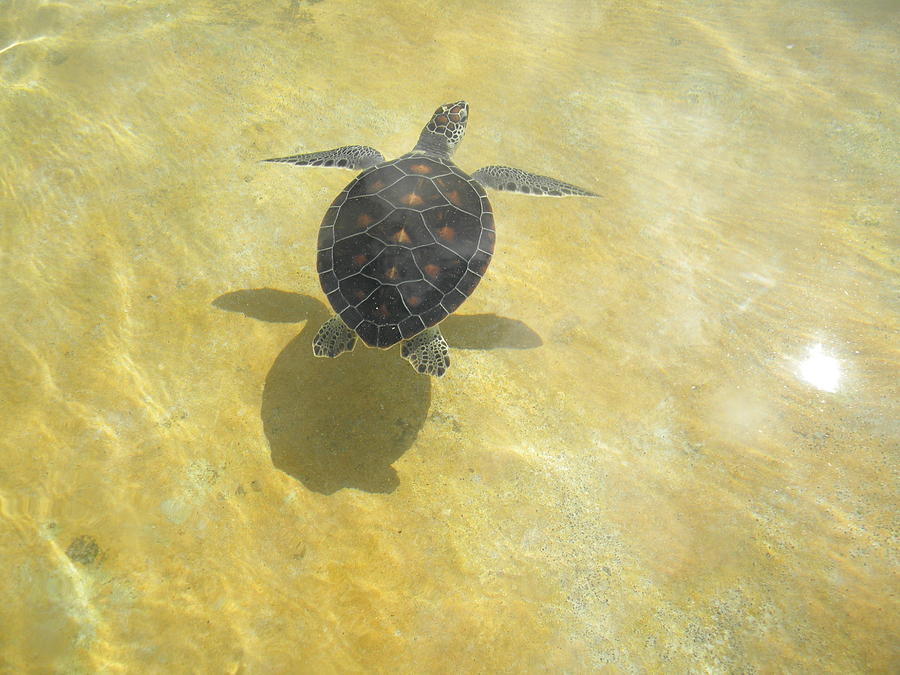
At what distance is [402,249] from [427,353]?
628 millimetres

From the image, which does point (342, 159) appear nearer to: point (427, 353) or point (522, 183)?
point (522, 183)

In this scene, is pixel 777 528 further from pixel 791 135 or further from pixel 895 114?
pixel 895 114

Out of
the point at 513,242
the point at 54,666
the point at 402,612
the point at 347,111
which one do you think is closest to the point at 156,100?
the point at 347,111

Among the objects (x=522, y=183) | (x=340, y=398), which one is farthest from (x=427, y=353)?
(x=522, y=183)

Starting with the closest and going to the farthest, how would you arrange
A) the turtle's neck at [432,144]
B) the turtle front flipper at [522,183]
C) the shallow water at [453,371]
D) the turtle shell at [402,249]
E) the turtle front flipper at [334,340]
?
the shallow water at [453,371]
the turtle shell at [402,249]
the turtle front flipper at [334,340]
the turtle front flipper at [522,183]
the turtle's neck at [432,144]

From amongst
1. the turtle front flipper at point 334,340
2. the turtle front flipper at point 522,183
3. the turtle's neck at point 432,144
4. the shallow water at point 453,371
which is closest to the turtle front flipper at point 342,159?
the shallow water at point 453,371

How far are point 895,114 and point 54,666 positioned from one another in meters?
7.28

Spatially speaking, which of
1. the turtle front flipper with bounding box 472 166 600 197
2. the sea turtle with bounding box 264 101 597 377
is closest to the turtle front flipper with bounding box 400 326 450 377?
→ the sea turtle with bounding box 264 101 597 377

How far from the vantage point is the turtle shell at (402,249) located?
254 cm

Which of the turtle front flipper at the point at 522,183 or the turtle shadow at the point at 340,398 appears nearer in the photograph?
the turtle shadow at the point at 340,398

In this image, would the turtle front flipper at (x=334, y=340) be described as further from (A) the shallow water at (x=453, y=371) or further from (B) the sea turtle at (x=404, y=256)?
(A) the shallow water at (x=453, y=371)

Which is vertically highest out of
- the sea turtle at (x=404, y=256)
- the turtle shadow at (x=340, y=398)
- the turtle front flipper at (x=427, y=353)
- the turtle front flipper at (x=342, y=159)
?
the turtle front flipper at (x=342, y=159)

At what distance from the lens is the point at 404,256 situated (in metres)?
2.61

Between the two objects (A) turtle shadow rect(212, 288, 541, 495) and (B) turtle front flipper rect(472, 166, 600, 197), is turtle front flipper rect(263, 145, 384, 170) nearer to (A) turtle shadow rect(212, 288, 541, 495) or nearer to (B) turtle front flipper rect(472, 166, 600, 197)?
(B) turtle front flipper rect(472, 166, 600, 197)
